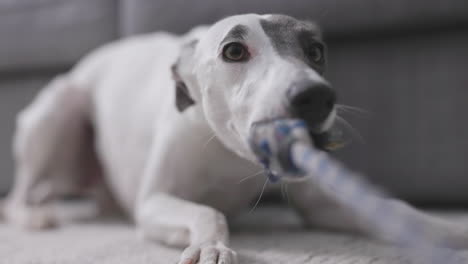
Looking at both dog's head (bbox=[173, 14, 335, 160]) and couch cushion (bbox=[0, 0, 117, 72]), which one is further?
couch cushion (bbox=[0, 0, 117, 72])

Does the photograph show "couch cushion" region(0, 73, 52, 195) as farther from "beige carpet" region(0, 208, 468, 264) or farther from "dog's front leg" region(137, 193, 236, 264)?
"dog's front leg" region(137, 193, 236, 264)

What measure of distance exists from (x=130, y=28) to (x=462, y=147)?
1170 mm

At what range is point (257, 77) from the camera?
2.60 feet

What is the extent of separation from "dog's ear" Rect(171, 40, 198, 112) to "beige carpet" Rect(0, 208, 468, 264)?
0.31 metres

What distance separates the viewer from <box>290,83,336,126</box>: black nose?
69 cm

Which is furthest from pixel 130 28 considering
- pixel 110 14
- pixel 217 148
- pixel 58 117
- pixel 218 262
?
pixel 218 262

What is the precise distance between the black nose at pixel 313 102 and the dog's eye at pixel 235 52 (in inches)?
7.4

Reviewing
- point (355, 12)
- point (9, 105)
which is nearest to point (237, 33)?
point (355, 12)

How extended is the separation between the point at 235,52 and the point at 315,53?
149 millimetres

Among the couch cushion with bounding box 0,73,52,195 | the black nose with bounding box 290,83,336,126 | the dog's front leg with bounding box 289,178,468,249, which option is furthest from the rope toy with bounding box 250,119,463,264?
the couch cushion with bounding box 0,73,52,195

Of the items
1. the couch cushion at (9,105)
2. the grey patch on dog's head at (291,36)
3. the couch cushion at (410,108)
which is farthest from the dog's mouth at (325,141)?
the couch cushion at (9,105)

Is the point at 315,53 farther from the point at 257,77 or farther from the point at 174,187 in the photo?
the point at 174,187

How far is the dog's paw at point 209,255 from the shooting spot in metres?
0.76

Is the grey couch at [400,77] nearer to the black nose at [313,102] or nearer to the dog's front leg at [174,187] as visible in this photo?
the dog's front leg at [174,187]
